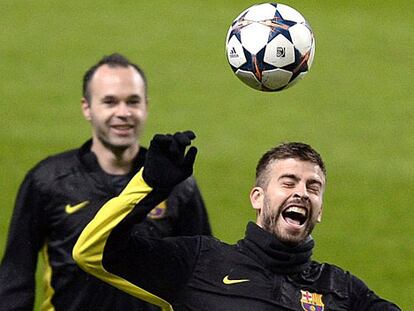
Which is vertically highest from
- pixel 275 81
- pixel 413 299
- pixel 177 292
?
pixel 275 81

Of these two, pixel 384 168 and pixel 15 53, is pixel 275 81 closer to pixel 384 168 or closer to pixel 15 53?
pixel 384 168

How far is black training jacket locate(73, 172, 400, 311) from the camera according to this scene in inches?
201

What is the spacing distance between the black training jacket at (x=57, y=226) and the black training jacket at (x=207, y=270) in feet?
4.20

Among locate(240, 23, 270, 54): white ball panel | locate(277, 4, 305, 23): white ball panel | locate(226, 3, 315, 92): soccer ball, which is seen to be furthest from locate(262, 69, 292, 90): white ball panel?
locate(277, 4, 305, 23): white ball panel

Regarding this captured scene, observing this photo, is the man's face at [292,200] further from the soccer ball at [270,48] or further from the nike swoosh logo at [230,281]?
the soccer ball at [270,48]

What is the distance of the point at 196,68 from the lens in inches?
527

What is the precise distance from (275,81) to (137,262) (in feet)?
4.82

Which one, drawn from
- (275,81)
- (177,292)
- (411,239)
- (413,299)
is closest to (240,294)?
(177,292)

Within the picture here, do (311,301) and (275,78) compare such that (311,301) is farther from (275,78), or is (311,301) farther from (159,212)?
(159,212)

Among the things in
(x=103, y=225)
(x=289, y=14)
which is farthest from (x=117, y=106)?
(x=103, y=225)

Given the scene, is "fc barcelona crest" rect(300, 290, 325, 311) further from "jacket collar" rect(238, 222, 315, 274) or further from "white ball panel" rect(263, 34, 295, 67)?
"white ball panel" rect(263, 34, 295, 67)

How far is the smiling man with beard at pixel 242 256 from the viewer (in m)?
5.11

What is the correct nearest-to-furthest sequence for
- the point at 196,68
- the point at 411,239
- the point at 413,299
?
the point at 413,299
the point at 411,239
the point at 196,68

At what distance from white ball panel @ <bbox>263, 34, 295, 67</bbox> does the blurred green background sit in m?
3.66
